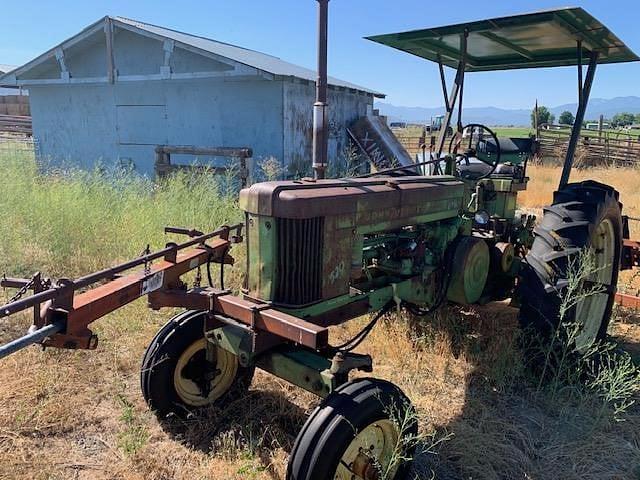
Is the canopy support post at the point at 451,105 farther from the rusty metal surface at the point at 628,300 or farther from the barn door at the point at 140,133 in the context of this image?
the barn door at the point at 140,133

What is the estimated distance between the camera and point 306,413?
3.04 meters

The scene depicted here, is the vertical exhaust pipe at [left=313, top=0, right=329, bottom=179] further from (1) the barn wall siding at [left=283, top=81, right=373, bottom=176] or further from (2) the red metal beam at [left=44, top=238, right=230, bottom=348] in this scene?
(1) the barn wall siding at [left=283, top=81, right=373, bottom=176]

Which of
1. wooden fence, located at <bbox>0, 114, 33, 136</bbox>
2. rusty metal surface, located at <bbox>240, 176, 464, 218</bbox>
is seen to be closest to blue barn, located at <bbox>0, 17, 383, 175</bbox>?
wooden fence, located at <bbox>0, 114, 33, 136</bbox>

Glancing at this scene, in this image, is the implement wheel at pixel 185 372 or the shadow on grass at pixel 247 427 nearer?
the shadow on grass at pixel 247 427

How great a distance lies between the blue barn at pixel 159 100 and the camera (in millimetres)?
8625

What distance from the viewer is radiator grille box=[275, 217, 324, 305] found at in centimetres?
245

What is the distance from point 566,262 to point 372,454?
1882mm

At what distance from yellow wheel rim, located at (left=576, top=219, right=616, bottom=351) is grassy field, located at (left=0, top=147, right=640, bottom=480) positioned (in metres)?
0.46

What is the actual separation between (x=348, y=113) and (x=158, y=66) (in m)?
3.78

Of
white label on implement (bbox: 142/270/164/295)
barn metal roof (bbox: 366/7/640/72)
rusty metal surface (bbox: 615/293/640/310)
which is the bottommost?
rusty metal surface (bbox: 615/293/640/310)

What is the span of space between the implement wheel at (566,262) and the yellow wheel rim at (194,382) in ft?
6.25

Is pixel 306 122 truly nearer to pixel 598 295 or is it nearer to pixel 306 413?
pixel 598 295

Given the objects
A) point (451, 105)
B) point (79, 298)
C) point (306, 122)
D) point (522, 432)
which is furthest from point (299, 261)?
point (306, 122)

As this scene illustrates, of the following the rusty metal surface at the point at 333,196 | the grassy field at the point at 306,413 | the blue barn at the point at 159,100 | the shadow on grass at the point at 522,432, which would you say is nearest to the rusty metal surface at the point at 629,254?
the grassy field at the point at 306,413
